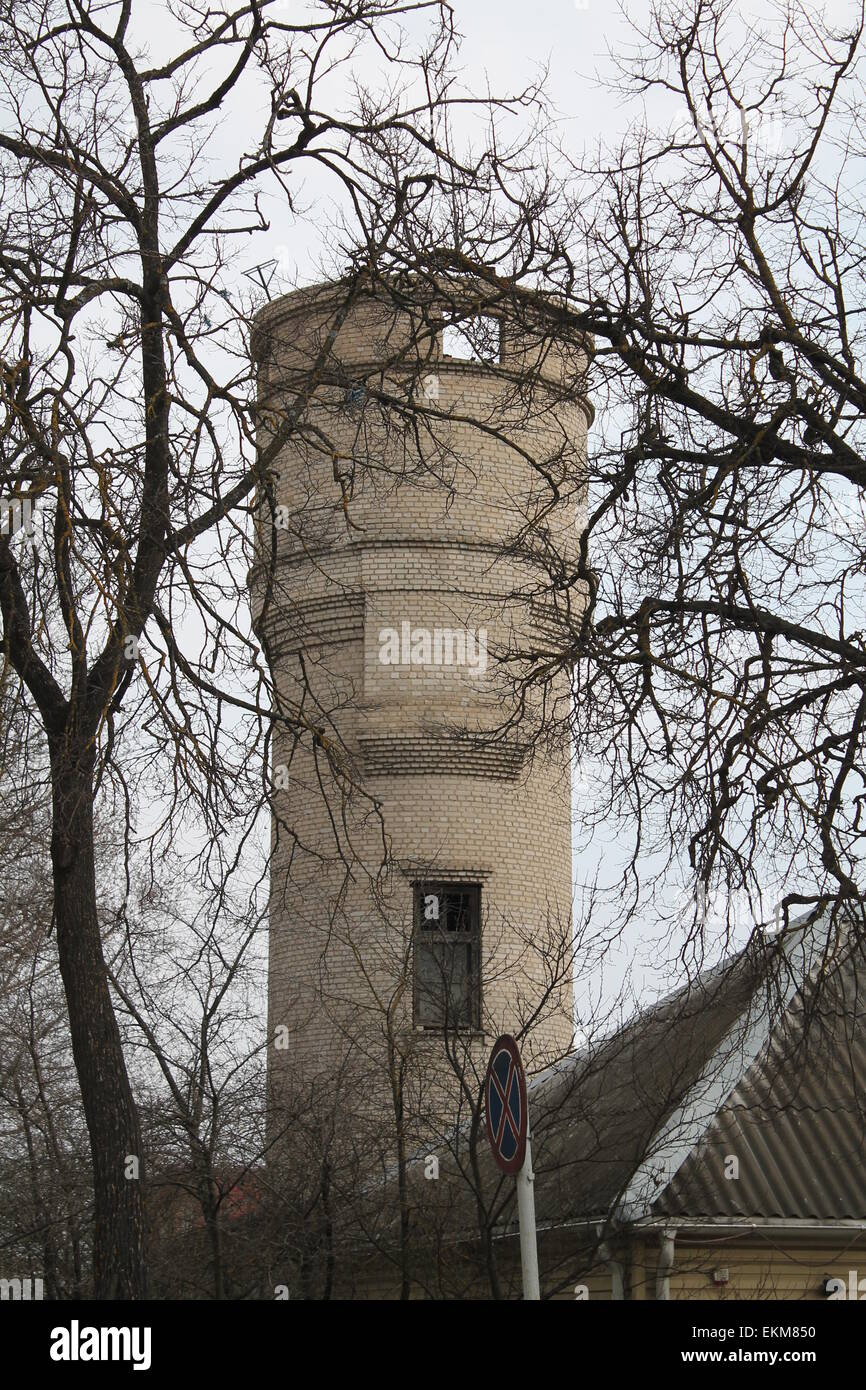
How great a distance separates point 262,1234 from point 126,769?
4917 millimetres

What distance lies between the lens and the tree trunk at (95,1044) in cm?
929

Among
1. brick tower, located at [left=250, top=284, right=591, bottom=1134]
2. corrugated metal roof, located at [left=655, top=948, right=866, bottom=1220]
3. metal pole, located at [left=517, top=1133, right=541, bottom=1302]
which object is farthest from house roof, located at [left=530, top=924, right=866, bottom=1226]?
brick tower, located at [left=250, top=284, right=591, bottom=1134]

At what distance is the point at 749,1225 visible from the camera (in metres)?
12.5

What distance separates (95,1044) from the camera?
31.7ft

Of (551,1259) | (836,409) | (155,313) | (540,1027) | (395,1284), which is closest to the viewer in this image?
(836,409)

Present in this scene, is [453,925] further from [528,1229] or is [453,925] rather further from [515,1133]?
[528,1229]

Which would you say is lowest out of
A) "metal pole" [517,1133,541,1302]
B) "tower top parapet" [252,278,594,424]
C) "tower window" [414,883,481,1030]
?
"metal pole" [517,1133,541,1302]

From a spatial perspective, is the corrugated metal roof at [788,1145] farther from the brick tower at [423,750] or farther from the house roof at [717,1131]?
the brick tower at [423,750]

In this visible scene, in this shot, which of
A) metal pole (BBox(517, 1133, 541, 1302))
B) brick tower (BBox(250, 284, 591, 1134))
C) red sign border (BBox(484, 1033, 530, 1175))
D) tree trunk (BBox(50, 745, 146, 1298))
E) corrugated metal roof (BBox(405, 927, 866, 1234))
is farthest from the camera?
brick tower (BBox(250, 284, 591, 1134))

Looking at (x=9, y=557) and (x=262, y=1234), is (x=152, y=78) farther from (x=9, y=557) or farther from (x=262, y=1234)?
(x=262, y=1234)

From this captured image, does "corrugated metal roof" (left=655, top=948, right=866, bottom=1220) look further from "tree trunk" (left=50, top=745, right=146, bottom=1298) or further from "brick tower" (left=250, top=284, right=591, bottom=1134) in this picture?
"brick tower" (left=250, top=284, right=591, bottom=1134)

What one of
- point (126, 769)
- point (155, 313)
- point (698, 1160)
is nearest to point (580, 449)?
point (155, 313)

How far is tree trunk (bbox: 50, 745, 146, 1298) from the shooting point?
929 centimetres

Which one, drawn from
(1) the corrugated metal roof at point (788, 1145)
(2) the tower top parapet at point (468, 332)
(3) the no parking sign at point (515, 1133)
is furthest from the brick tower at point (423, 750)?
(3) the no parking sign at point (515, 1133)
